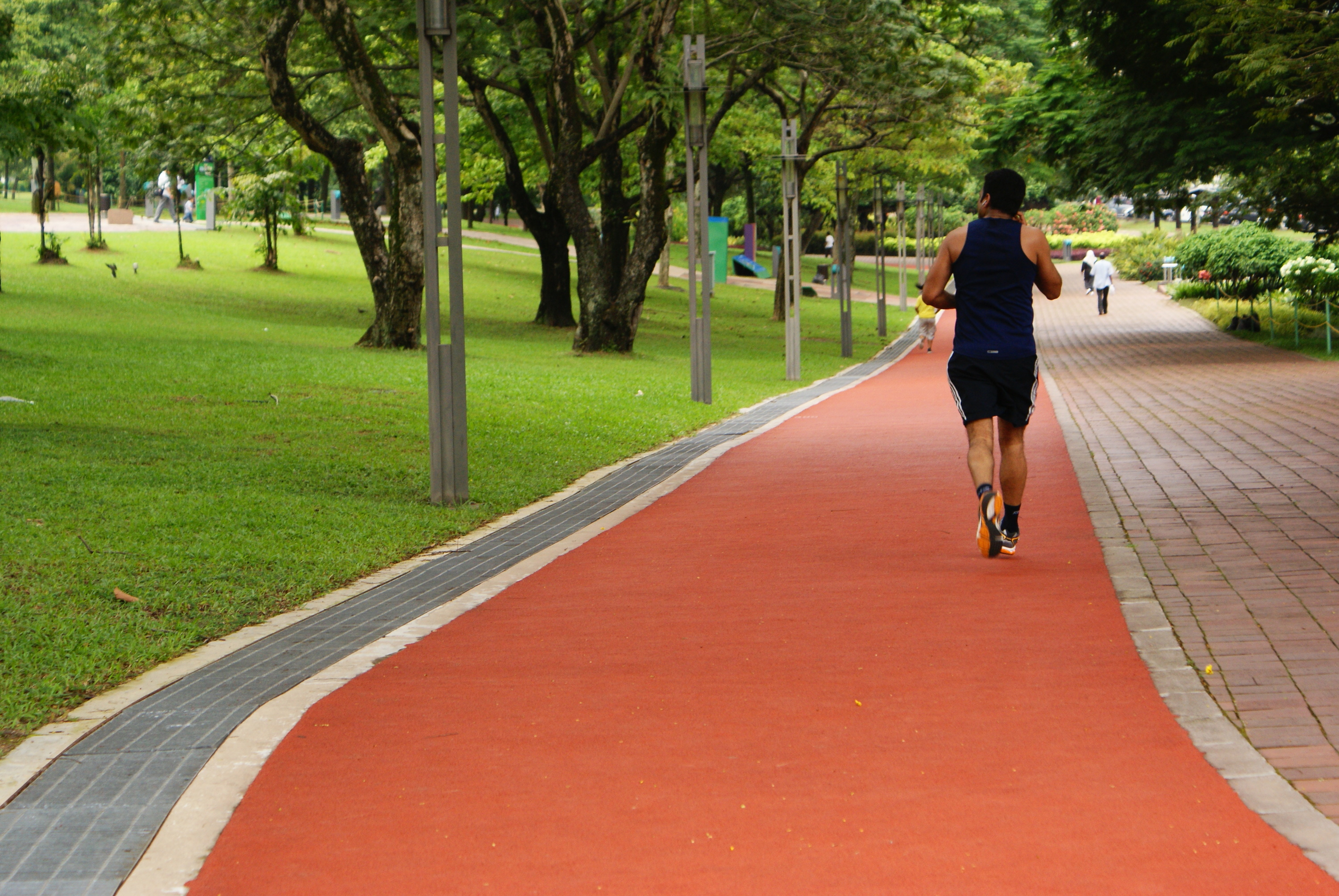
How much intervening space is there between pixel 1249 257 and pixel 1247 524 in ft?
109

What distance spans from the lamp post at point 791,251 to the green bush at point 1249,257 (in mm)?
15183

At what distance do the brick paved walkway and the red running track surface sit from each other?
32 cm

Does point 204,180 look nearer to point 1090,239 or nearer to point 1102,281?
point 1102,281

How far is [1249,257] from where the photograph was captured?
126ft

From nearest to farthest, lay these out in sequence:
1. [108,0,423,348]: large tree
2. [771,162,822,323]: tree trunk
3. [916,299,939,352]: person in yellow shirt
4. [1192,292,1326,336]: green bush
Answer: [108,0,423,348]: large tree, [916,299,939,352]: person in yellow shirt, [1192,292,1326,336]: green bush, [771,162,822,323]: tree trunk

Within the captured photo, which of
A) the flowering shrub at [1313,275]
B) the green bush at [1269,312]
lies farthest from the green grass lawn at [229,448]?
the flowering shrub at [1313,275]

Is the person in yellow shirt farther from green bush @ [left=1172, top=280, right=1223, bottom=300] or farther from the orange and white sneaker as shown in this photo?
the orange and white sneaker

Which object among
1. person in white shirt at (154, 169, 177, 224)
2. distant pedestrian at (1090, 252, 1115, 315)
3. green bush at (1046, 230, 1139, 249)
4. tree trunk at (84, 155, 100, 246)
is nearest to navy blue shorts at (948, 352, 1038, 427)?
tree trunk at (84, 155, 100, 246)

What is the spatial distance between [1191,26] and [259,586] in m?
19.5

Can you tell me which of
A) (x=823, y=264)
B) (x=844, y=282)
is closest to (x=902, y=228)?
(x=844, y=282)

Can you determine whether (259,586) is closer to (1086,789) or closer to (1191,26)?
(1086,789)

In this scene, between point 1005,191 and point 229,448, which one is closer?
point 1005,191

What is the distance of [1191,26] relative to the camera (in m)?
22.1

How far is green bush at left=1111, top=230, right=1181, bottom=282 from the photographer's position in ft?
203
